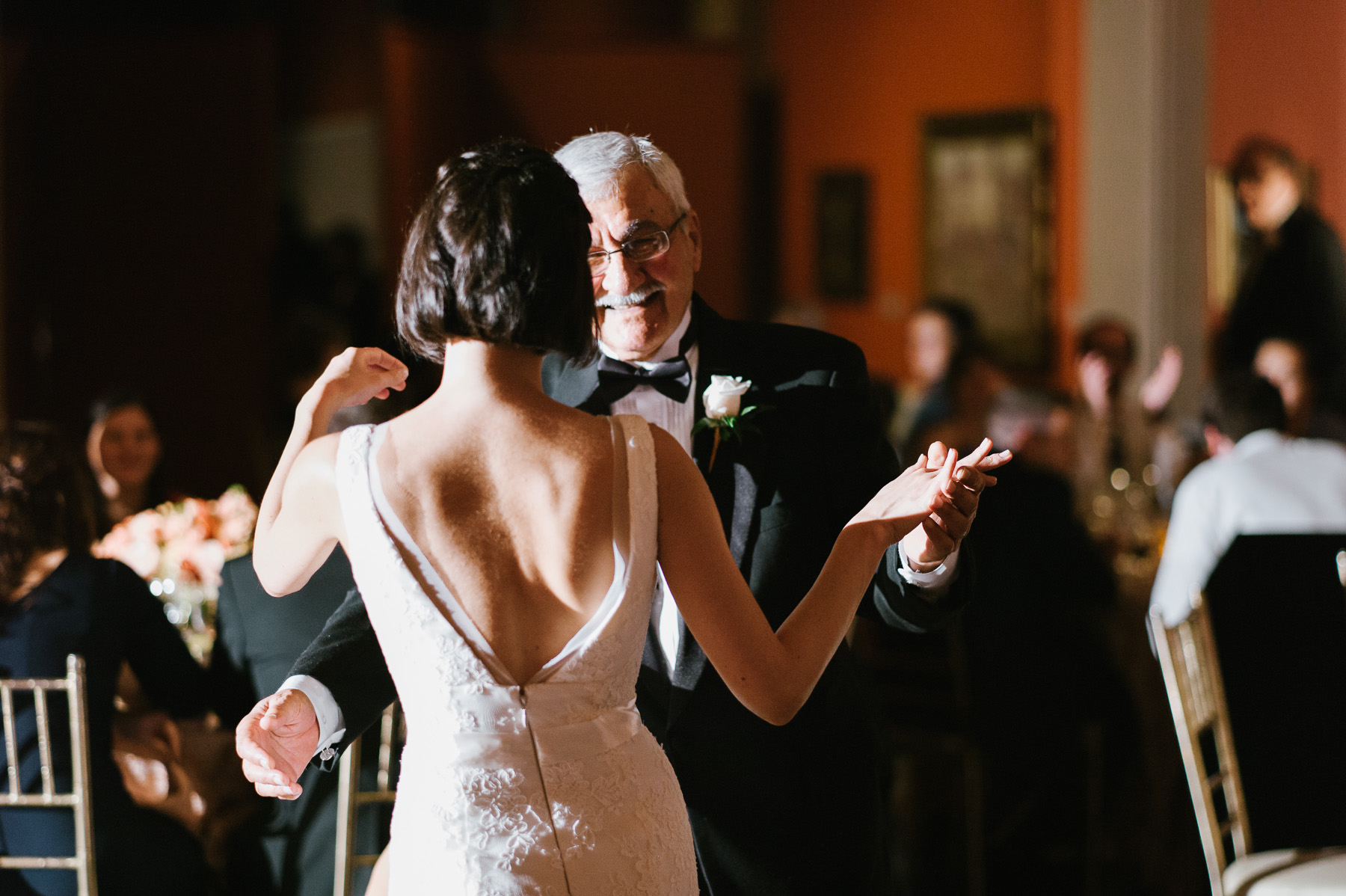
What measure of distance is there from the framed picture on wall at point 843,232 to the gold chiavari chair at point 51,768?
6.22m

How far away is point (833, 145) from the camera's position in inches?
322

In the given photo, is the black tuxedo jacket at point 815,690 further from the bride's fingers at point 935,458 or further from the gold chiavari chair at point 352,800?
the gold chiavari chair at point 352,800

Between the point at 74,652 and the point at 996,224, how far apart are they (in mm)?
5955

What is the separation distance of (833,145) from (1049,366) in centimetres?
195

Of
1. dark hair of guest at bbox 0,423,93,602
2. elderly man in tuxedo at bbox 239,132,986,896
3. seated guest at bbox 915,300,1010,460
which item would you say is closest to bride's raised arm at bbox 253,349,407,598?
elderly man in tuxedo at bbox 239,132,986,896

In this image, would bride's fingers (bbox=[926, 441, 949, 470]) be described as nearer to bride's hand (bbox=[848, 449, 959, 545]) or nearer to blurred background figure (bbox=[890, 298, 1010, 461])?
bride's hand (bbox=[848, 449, 959, 545])

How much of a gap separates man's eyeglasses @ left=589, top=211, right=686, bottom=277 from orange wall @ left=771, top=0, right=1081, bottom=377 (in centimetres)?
583

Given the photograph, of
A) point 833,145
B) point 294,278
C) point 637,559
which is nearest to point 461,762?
point 637,559

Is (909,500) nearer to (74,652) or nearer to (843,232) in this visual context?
(74,652)

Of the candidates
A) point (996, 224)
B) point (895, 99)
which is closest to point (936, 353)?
point (996, 224)

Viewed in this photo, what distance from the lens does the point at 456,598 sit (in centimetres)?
125

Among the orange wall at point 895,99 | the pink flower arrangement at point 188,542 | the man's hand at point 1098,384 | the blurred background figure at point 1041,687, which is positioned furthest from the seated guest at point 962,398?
the pink flower arrangement at point 188,542

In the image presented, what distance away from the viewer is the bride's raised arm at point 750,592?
51.1 inches

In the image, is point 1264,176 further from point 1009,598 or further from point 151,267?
point 151,267
